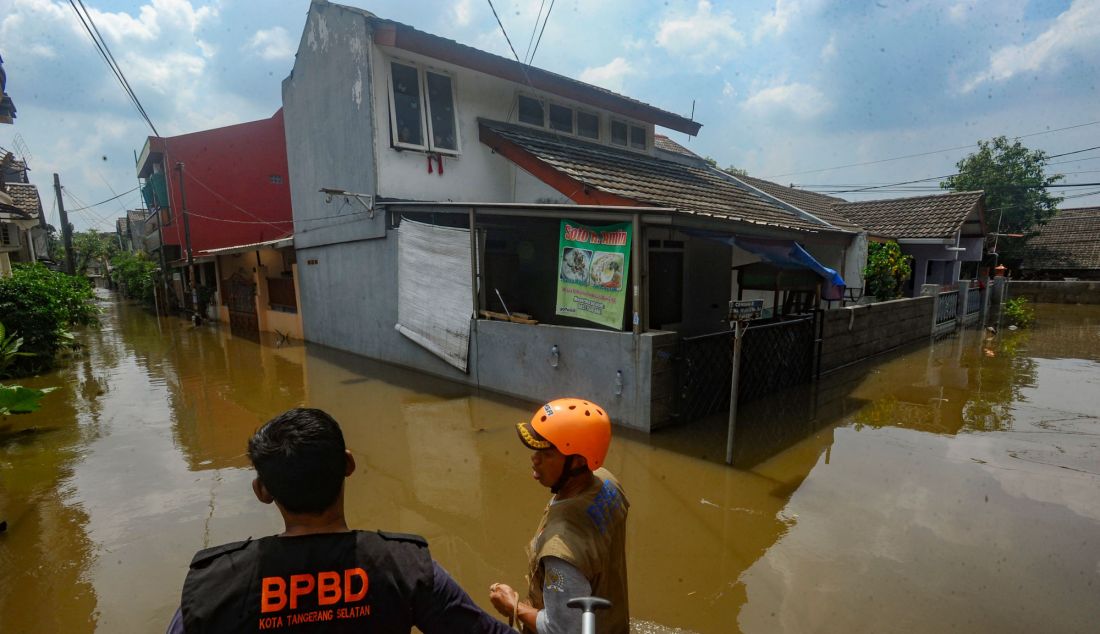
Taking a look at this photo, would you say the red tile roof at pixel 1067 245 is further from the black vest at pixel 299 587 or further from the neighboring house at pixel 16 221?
the neighboring house at pixel 16 221

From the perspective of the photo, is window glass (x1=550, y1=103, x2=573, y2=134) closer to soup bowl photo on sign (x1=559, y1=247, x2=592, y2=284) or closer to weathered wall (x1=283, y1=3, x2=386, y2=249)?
weathered wall (x1=283, y1=3, x2=386, y2=249)

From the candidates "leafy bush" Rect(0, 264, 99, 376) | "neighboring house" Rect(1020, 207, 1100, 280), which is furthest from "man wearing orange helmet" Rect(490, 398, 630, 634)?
"neighboring house" Rect(1020, 207, 1100, 280)

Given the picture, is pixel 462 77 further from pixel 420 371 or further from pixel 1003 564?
pixel 1003 564

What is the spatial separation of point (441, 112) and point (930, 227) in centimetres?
1599

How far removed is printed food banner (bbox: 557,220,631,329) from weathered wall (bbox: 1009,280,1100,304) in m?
25.8

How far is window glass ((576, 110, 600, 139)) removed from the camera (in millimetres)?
12346

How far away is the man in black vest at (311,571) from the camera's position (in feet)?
3.91

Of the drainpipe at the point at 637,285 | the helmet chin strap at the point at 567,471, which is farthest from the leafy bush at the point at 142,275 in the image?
the helmet chin strap at the point at 567,471

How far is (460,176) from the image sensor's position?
10.6 meters

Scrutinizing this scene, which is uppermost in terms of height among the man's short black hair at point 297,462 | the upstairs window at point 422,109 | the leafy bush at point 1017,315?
the upstairs window at point 422,109

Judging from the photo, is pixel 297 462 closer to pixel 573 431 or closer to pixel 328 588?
pixel 328 588

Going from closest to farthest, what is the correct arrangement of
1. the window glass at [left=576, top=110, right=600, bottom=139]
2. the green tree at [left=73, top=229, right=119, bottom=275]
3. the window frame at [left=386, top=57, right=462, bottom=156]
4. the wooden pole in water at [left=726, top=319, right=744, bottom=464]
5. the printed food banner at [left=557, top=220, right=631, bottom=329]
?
the wooden pole in water at [left=726, top=319, right=744, bottom=464] < the printed food banner at [left=557, top=220, right=631, bottom=329] < the window frame at [left=386, top=57, right=462, bottom=156] < the window glass at [left=576, top=110, right=600, bottom=139] < the green tree at [left=73, top=229, right=119, bottom=275]

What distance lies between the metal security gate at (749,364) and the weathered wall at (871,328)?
606 millimetres

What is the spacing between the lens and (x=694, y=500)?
183 inches
